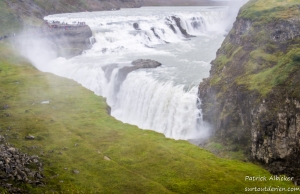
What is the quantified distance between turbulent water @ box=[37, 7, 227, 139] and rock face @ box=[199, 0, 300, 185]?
270 cm

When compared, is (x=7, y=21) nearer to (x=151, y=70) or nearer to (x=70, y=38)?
(x=70, y=38)

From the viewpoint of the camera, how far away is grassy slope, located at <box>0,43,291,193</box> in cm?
1753

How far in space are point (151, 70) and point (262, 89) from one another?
62.5 ft

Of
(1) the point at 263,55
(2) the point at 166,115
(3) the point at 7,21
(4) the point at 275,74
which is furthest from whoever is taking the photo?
(3) the point at 7,21

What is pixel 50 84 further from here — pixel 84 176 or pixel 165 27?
pixel 165 27

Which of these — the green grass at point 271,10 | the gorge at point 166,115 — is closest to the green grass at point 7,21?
the gorge at point 166,115

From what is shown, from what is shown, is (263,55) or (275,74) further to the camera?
(263,55)

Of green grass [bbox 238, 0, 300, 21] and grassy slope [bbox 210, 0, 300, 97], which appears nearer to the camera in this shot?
grassy slope [bbox 210, 0, 300, 97]

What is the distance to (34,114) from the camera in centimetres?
2709

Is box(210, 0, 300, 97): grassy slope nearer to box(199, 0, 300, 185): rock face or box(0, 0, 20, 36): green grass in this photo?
box(199, 0, 300, 185): rock face

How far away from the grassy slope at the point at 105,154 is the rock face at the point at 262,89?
2327 millimetres

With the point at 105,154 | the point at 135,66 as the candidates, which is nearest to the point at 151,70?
the point at 135,66

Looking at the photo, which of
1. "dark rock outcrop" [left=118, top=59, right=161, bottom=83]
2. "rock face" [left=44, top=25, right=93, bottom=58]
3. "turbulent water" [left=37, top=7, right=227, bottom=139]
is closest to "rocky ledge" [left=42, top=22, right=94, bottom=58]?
"rock face" [left=44, top=25, right=93, bottom=58]

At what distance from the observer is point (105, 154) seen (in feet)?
68.3
